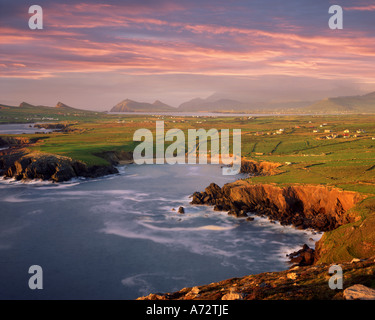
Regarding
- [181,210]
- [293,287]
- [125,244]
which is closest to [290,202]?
[181,210]

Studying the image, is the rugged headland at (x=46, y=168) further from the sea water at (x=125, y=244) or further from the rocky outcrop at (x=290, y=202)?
the rocky outcrop at (x=290, y=202)

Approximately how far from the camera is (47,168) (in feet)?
249

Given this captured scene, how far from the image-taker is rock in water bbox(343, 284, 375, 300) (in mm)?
13195

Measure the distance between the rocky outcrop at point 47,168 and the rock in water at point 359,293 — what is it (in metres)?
69.2

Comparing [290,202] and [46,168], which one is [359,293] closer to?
[290,202]

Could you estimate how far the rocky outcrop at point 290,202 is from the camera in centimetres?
4078

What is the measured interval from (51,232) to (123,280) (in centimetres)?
1841

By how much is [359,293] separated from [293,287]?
150 inches

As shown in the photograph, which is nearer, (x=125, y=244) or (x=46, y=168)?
(x=125, y=244)

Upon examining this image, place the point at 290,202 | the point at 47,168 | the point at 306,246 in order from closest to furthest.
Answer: the point at 306,246 → the point at 290,202 → the point at 47,168

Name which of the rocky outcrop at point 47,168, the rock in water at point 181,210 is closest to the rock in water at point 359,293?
the rock in water at point 181,210

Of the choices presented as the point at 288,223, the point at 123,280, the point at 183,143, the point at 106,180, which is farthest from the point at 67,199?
the point at 183,143

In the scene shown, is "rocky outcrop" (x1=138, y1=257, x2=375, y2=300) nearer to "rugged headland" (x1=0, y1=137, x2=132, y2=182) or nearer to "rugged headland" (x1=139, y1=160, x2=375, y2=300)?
"rugged headland" (x1=139, y1=160, x2=375, y2=300)
